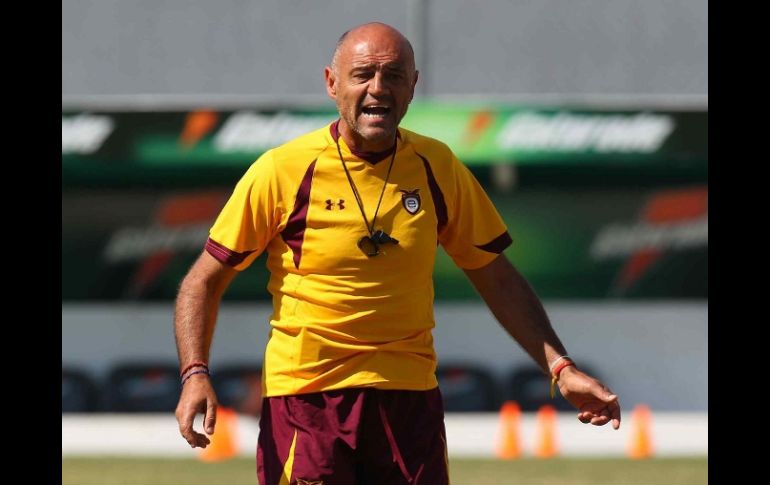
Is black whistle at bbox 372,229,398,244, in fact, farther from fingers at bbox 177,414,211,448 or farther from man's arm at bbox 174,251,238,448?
fingers at bbox 177,414,211,448

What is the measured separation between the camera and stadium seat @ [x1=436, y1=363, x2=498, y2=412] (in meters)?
20.0

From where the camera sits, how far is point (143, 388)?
20281 millimetres

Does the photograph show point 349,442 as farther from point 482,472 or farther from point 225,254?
point 482,472

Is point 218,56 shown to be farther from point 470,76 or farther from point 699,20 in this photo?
point 699,20

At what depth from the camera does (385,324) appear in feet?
20.5

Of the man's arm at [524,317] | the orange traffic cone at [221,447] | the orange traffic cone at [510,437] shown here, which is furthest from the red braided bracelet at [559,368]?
the orange traffic cone at [510,437]

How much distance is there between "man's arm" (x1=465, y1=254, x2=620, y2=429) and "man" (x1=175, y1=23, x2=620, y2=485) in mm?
76

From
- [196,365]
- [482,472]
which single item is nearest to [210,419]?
[196,365]

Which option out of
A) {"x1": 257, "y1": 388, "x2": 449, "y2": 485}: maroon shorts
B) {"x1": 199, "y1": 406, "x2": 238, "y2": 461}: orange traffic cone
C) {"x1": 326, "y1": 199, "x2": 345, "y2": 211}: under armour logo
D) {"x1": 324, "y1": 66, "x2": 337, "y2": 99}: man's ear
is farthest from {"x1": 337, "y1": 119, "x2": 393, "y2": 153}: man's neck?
{"x1": 199, "y1": 406, "x2": 238, "y2": 461}: orange traffic cone

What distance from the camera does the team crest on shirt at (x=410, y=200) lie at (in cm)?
636

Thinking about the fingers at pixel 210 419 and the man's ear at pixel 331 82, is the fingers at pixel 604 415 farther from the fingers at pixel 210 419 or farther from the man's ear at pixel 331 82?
the man's ear at pixel 331 82

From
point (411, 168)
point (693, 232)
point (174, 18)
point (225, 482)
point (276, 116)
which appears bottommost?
point (225, 482)

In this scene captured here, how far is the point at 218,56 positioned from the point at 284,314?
1468 cm

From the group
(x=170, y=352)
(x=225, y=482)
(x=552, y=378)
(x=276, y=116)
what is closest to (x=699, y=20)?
(x=276, y=116)
